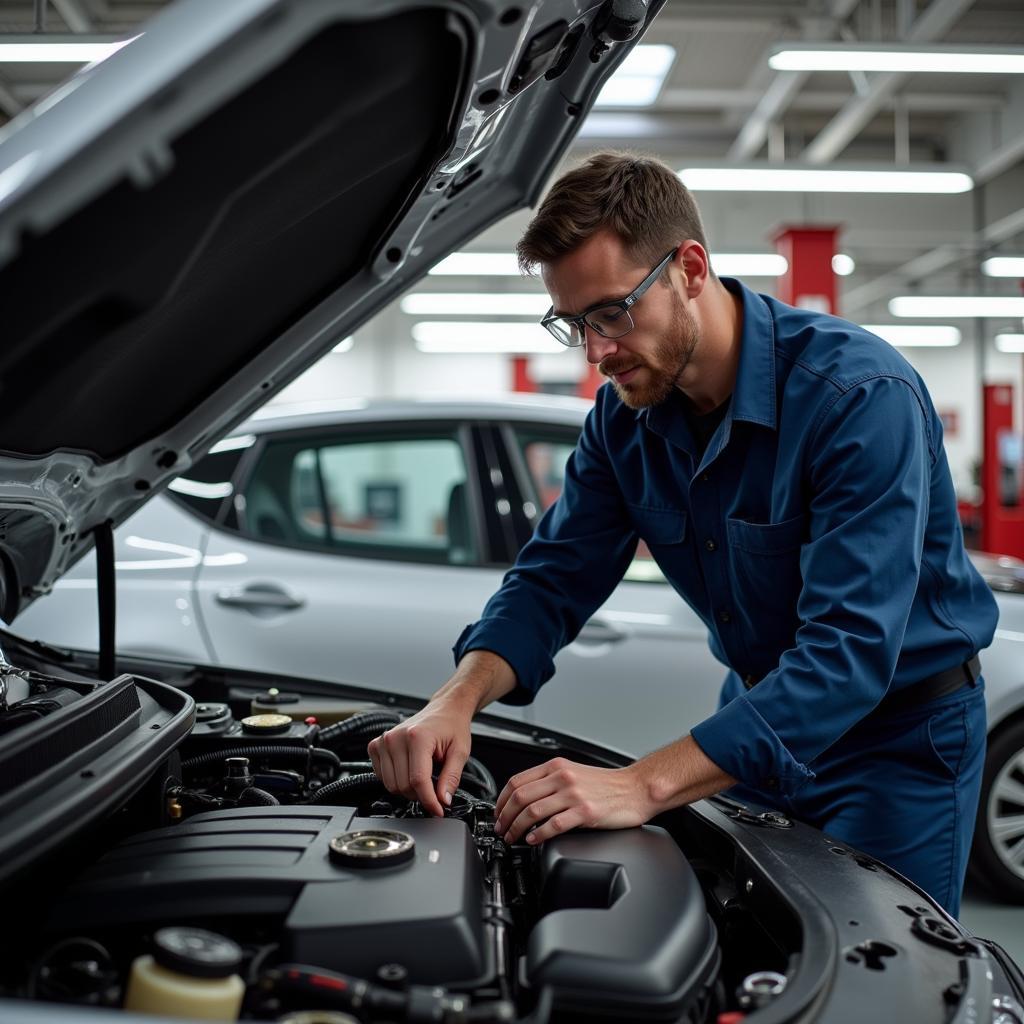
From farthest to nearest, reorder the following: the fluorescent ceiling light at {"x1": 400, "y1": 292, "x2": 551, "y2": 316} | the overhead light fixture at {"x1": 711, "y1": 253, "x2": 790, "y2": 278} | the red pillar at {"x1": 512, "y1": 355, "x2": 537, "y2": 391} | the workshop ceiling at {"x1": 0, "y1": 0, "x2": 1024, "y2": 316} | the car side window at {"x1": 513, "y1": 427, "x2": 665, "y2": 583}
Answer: the red pillar at {"x1": 512, "y1": 355, "x2": 537, "y2": 391} → the fluorescent ceiling light at {"x1": 400, "y1": 292, "x2": 551, "y2": 316} → the overhead light fixture at {"x1": 711, "y1": 253, "x2": 790, "y2": 278} → the workshop ceiling at {"x1": 0, "y1": 0, "x2": 1024, "y2": 316} → the car side window at {"x1": 513, "y1": 427, "x2": 665, "y2": 583}

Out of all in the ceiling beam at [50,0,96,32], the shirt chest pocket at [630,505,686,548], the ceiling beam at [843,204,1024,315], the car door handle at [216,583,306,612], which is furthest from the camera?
the ceiling beam at [843,204,1024,315]

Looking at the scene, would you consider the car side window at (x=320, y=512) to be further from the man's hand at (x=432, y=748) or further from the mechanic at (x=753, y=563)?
the man's hand at (x=432, y=748)

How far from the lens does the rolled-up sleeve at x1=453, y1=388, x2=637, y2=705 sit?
5.61 feet

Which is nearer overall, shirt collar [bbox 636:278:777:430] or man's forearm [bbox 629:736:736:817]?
man's forearm [bbox 629:736:736:817]

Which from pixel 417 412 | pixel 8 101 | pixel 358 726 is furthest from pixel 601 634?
pixel 8 101

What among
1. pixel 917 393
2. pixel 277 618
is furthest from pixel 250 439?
pixel 917 393

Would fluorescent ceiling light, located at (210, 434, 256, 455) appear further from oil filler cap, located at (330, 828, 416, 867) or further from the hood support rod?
oil filler cap, located at (330, 828, 416, 867)

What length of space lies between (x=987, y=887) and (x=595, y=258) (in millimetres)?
2513

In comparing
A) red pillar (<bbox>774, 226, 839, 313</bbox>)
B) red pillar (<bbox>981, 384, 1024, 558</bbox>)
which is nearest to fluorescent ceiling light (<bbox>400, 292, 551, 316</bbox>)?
red pillar (<bbox>774, 226, 839, 313</bbox>)

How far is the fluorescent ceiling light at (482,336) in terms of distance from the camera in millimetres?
13438

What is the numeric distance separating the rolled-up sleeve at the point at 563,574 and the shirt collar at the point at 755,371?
344mm

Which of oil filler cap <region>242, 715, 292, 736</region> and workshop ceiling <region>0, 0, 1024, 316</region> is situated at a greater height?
workshop ceiling <region>0, 0, 1024, 316</region>

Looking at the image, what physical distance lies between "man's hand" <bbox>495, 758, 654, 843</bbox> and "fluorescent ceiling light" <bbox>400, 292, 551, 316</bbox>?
1019 centimetres

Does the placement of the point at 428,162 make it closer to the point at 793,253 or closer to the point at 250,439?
the point at 250,439
